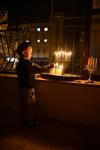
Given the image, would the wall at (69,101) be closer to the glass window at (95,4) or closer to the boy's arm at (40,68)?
the boy's arm at (40,68)

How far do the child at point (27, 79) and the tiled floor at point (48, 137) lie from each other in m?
0.28

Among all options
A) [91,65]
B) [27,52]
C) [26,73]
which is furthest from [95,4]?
[26,73]

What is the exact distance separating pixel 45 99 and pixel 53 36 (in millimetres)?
1389

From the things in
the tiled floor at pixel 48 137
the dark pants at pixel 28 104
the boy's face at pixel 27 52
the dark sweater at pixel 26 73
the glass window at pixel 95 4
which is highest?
the glass window at pixel 95 4

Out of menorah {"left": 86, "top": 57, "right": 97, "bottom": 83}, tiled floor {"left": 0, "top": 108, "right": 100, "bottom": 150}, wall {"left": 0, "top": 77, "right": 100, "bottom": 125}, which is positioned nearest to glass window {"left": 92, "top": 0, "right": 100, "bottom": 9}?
menorah {"left": 86, "top": 57, "right": 97, "bottom": 83}

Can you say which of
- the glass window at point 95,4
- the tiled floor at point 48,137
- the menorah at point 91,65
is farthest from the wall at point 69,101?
the glass window at point 95,4

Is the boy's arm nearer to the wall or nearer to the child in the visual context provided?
the child

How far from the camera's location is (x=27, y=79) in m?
4.36

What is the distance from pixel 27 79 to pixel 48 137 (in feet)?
3.66

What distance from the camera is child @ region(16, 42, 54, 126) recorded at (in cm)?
436

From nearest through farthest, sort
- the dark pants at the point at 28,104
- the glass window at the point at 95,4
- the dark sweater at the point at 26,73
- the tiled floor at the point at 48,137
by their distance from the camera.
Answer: the tiled floor at the point at 48,137 < the dark sweater at the point at 26,73 < the dark pants at the point at 28,104 < the glass window at the point at 95,4

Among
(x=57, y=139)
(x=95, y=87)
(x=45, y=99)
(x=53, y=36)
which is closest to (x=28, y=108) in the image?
(x=45, y=99)

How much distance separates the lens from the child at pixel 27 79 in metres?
4.36

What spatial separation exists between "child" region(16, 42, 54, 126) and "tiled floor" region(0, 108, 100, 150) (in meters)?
0.28
